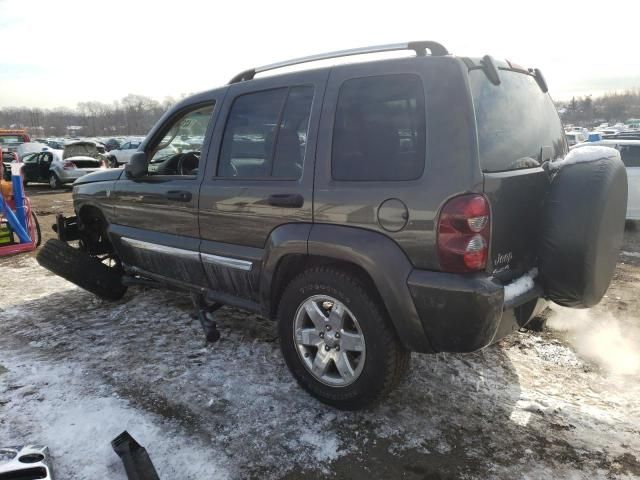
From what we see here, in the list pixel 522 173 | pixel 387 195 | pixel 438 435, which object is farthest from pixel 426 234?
pixel 438 435

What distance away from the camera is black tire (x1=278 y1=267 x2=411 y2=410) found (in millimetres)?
2635

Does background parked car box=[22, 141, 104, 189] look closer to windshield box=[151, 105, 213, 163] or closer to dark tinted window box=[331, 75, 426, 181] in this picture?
windshield box=[151, 105, 213, 163]

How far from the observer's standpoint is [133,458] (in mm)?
2404

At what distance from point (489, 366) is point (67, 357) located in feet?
10.3

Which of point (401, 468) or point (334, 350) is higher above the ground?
point (334, 350)

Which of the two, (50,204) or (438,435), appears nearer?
(438,435)

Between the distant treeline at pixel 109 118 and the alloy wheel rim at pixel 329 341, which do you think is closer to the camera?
the alloy wheel rim at pixel 329 341

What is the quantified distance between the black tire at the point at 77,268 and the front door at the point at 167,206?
0.98 ft

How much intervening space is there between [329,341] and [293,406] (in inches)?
19.6

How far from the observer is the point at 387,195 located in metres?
2.49

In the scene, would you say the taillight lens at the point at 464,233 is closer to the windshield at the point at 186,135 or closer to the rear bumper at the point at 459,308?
the rear bumper at the point at 459,308

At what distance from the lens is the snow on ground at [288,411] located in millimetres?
2488

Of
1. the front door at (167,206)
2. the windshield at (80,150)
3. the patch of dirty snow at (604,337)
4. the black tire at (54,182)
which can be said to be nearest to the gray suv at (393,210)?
the front door at (167,206)

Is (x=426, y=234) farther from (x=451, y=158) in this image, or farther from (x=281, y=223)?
(x=281, y=223)
